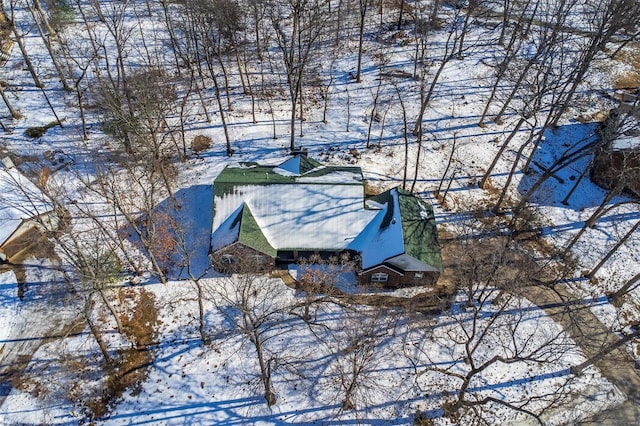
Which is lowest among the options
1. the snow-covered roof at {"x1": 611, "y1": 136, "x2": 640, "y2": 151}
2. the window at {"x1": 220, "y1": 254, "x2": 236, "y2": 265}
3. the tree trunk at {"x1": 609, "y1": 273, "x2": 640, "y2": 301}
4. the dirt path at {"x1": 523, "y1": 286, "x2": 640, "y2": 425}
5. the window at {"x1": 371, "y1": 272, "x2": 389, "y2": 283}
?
the dirt path at {"x1": 523, "y1": 286, "x2": 640, "y2": 425}

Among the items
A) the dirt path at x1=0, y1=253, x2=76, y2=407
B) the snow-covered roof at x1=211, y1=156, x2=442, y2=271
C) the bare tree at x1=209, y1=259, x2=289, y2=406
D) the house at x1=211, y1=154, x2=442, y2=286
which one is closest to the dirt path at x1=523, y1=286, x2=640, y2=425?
the house at x1=211, y1=154, x2=442, y2=286

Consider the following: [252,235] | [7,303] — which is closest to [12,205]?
[7,303]

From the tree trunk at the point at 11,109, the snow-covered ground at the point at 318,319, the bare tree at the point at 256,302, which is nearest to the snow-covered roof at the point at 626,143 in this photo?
the snow-covered ground at the point at 318,319

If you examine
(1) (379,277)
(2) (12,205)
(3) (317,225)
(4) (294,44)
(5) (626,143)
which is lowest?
(1) (379,277)

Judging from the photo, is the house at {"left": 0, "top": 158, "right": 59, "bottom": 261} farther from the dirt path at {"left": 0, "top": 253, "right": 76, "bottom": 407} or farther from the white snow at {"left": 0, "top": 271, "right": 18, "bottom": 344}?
the white snow at {"left": 0, "top": 271, "right": 18, "bottom": 344}

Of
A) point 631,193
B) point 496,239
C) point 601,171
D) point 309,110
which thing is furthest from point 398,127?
point 631,193

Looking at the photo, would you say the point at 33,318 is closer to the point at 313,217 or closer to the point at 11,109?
the point at 313,217
